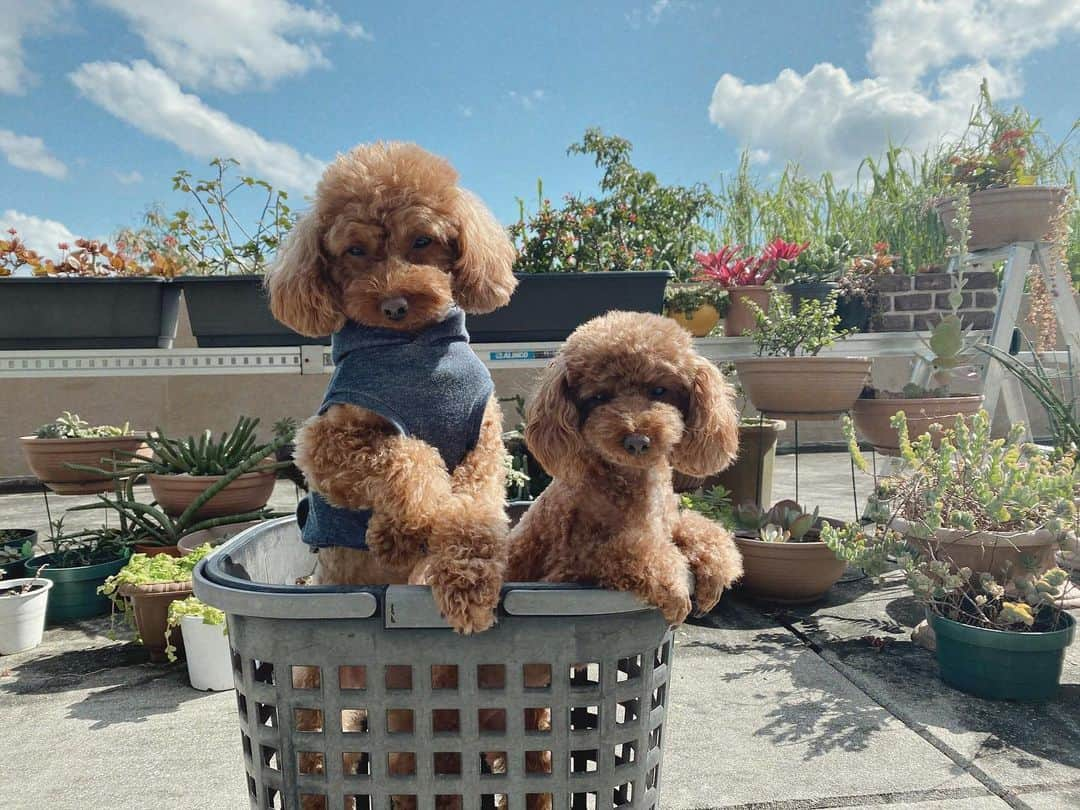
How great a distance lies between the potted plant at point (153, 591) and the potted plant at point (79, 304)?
67.2 inches

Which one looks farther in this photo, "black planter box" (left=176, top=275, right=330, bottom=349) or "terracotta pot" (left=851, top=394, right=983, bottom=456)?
"black planter box" (left=176, top=275, right=330, bottom=349)

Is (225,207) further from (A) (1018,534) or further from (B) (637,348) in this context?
(A) (1018,534)

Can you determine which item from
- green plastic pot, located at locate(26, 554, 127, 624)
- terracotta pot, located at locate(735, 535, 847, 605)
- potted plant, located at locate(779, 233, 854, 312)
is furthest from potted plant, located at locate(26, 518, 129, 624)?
potted plant, located at locate(779, 233, 854, 312)

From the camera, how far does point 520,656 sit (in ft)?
2.94

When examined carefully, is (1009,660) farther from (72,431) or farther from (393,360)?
(72,431)

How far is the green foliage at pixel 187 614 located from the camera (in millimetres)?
2041

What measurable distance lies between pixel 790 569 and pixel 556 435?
5.93ft

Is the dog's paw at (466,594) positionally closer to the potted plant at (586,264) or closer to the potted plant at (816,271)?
the potted plant at (586,264)

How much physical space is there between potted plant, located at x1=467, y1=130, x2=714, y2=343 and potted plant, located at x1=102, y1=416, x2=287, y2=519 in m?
1.13

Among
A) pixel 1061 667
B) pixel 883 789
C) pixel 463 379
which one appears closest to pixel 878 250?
pixel 1061 667

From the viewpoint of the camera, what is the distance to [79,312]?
353cm

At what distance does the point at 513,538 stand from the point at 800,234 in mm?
6852

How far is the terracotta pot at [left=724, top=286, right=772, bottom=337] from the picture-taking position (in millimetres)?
3859

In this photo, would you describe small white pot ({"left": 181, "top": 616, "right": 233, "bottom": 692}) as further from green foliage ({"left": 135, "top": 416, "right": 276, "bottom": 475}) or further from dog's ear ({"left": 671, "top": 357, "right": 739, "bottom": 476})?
dog's ear ({"left": 671, "top": 357, "right": 739, "bottom": 476})
